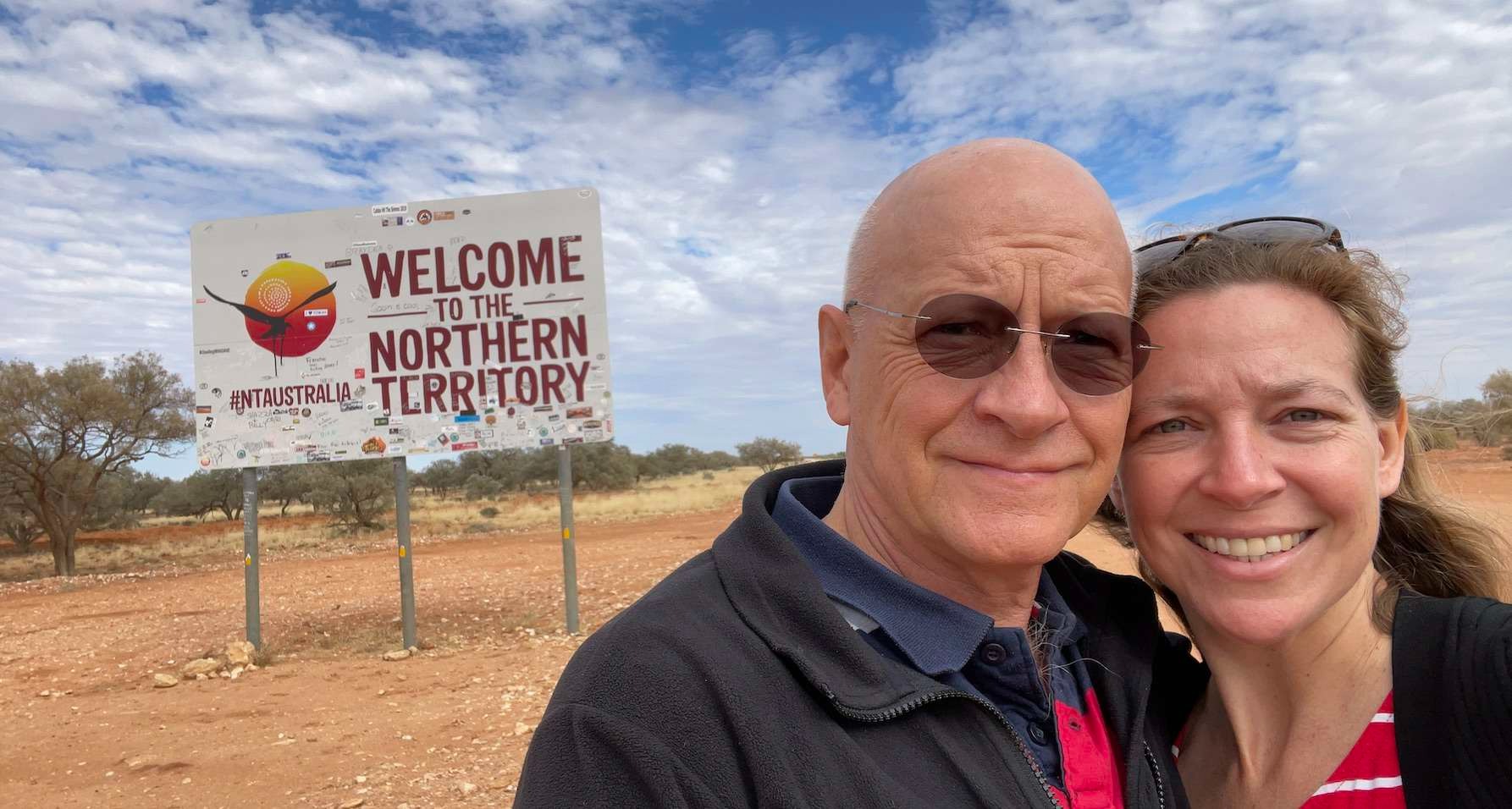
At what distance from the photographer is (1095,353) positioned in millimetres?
1768

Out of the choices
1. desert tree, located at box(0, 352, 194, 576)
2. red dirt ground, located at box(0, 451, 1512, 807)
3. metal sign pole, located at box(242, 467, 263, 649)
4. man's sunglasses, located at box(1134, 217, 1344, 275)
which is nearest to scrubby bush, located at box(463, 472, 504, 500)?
desert tree, located at box(0, 352, 194, 576)

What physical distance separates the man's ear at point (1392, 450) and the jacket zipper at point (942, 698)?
3.52 feet

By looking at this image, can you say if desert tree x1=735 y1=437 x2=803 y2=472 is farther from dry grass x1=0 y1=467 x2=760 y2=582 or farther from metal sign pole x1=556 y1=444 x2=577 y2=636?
metal sign pole x1=556 y1=444 x2=577 y2=636

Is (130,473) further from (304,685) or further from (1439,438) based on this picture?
(1439,438)

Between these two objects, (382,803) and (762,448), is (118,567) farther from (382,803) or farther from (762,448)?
(762,448)

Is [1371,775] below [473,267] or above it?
below

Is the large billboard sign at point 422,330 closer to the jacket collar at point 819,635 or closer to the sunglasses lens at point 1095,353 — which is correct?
the jacket collar at point 819,635

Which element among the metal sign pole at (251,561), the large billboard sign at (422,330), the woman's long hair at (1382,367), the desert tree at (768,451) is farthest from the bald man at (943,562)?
→ the desert tree at (768,451)

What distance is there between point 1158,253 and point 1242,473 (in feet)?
1.92

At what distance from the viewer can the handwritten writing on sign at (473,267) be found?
8984 mm

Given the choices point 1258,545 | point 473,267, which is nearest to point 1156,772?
point 1258,545

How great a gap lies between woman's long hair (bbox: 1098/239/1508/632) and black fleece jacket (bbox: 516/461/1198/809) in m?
1.02

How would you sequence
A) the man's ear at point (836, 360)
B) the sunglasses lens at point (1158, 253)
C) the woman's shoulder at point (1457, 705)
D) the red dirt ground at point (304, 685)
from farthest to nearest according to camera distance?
the red dirt ground at point (304, 685) < the sunglasses lens at point (1158, 253) < the man's ear at point (836, 360) < the woman's shoulder at point (1457, 705)

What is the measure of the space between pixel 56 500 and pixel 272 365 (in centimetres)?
1290
